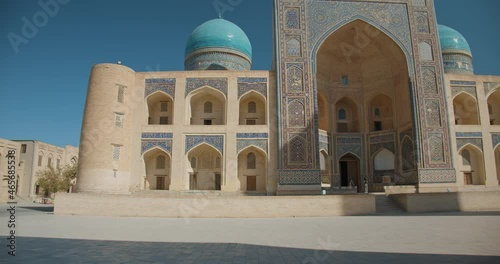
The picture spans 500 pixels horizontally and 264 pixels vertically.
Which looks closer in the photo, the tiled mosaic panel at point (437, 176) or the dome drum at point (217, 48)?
the tiled mosaic panel at point (437, 176)

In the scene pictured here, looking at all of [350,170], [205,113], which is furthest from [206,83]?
[350,170]

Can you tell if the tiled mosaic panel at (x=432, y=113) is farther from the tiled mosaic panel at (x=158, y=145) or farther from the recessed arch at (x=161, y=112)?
the recessed arch at (x=161, y=112)

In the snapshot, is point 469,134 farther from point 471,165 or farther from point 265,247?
point 265,247

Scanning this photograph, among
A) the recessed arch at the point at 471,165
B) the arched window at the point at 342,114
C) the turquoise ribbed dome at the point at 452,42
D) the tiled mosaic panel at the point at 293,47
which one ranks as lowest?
the recessed arch at the point at 471,165

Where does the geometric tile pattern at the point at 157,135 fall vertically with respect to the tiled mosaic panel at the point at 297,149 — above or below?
above

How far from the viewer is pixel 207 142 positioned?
15094mm

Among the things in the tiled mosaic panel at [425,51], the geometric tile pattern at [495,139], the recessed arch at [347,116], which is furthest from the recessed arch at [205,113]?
the geometric tile pattern at [495,139]

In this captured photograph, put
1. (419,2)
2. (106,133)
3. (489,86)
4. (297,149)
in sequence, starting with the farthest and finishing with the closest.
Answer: (489,86) < (419,2) < (297,149) < (106,133)

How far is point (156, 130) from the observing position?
1516 centimetres

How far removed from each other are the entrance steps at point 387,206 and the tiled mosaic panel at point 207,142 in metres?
6.58

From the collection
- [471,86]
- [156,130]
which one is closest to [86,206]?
[156,130]

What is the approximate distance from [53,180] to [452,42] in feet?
87.6

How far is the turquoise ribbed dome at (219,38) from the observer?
65.2 feet

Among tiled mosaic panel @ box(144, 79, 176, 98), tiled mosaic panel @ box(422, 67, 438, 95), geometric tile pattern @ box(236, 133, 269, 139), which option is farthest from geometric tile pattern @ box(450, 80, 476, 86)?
tiled mosaic panel @ box(144, 79, 176, 98)
